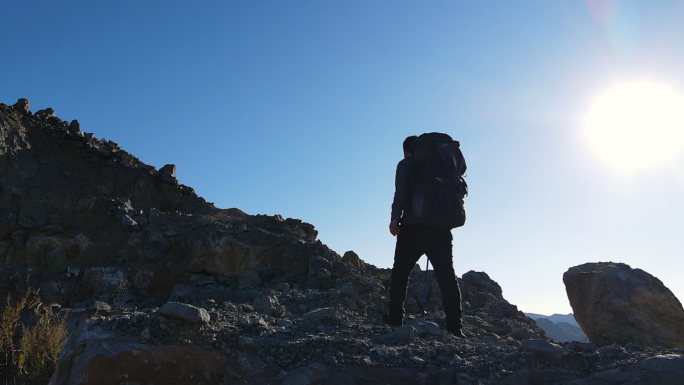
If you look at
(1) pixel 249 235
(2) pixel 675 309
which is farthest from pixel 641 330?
(1) pixel 249 235

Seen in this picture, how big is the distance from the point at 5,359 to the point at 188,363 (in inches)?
122

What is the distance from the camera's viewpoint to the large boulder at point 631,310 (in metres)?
5.35

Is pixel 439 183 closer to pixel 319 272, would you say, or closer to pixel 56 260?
pixel 319 272

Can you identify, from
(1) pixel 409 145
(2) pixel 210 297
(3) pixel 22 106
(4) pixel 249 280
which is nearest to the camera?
(1) pixel 409 145

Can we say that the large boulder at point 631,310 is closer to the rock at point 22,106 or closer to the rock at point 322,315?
the rock at point 322,315

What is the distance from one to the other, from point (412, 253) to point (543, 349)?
60.5 inches

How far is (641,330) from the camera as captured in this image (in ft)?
17.5

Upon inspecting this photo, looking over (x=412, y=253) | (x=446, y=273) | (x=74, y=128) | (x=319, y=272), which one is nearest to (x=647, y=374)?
(x=446, y=273)

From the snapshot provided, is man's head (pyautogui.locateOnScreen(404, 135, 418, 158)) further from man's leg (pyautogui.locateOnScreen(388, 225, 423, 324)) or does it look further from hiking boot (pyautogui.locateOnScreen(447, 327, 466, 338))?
hiking boot (pyautogui.locateOnScreen(447, 327, 466, 338))

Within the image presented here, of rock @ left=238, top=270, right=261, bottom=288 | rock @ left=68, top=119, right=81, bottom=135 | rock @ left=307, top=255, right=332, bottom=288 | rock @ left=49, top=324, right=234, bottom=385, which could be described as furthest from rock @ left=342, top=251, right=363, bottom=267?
rock @ left=68, top=119, right=81, bottom=135

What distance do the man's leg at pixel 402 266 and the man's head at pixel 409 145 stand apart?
35.4 inches

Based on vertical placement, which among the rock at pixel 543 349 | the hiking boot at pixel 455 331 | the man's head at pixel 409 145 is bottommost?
the rock at pixel 543 349

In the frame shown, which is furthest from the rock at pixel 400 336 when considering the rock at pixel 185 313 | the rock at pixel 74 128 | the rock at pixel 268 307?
the rock at pixel 74 128

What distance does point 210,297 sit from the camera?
21.5ft
